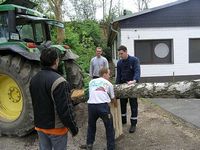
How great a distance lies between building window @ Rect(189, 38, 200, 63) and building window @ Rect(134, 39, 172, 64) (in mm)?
1021

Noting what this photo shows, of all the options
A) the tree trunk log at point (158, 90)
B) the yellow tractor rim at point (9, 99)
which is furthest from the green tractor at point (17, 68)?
the tree trunk log at point (158, 90)

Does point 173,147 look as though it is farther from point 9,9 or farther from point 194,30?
point 194,30

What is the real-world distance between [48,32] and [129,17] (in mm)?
7460

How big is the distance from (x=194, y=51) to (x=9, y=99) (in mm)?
11653

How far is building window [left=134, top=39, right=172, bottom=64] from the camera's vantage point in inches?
647

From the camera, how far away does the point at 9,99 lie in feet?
23.2

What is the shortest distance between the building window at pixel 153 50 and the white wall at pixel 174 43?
0.81 ft

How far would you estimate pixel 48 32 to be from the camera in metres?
9.02

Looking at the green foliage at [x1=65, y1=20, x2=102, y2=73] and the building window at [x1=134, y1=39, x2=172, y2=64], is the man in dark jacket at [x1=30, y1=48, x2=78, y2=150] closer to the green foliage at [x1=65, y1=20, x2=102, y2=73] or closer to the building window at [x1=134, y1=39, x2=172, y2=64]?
the building window at [x1=134, y1=39, x2=172, y2=64]

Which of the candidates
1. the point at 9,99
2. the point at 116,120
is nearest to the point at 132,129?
the point at 116,120

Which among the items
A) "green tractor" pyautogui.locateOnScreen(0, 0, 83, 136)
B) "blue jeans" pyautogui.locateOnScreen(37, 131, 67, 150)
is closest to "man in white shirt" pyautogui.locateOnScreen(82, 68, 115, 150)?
"green tractor" pyautogui.locateOnScreen(0, 0, 83, 136)

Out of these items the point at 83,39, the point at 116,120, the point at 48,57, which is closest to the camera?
the point at 48,57

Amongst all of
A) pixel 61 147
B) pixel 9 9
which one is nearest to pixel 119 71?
pixel 9 9

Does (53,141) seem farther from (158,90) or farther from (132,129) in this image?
(132,129)
